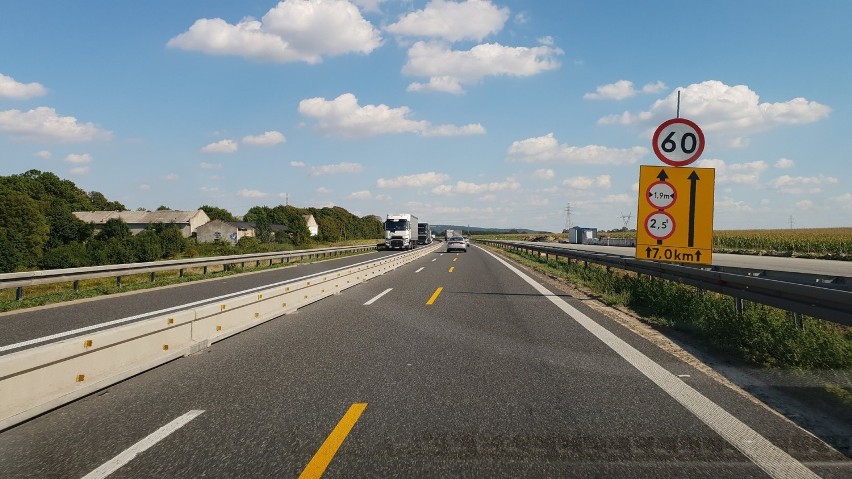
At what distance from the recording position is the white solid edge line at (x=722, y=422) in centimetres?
333

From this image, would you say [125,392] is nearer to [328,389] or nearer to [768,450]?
[328,389]

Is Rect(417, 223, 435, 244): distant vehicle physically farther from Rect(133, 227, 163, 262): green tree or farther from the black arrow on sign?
the black arrow on sign

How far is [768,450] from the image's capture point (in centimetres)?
359

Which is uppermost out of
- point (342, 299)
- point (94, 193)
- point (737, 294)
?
point (94, 193)

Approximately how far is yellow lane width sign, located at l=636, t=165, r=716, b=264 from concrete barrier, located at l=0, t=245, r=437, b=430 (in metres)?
7.34

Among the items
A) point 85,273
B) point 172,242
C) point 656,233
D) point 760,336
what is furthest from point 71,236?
point 760,336

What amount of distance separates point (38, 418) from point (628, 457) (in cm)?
493

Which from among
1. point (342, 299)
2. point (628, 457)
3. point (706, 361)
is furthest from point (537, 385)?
point (342, 299)

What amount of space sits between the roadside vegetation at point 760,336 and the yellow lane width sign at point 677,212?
1120 mm

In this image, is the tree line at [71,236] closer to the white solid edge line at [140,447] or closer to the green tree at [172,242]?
the green tree at [172,242]

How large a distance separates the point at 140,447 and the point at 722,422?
4599 mm

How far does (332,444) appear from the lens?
3.67 meters

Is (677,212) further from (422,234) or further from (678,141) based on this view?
(422,234)

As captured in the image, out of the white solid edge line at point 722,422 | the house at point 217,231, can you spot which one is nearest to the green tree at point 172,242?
the house at point 217,231
